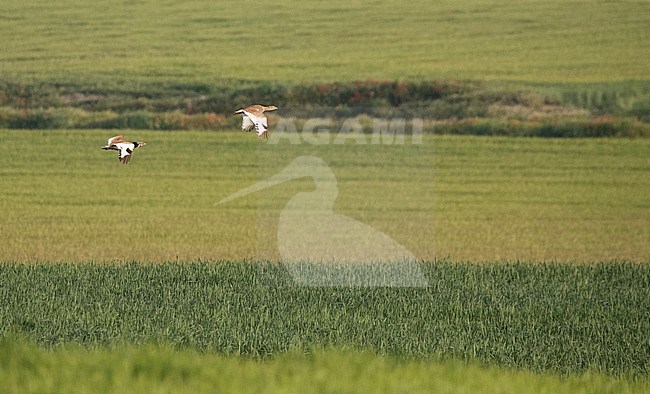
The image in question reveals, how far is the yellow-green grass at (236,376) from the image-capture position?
517cm

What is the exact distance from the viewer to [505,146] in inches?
886

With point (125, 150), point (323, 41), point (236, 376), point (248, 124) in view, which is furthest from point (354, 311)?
point (323, 41)

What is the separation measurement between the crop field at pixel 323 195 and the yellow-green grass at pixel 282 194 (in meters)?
0.08

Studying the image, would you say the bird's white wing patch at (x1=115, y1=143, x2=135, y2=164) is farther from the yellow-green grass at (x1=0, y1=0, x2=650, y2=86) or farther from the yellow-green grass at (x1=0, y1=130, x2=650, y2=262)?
the yellow-green grass at (x1=0, y1=0, x2=650, y2=86)

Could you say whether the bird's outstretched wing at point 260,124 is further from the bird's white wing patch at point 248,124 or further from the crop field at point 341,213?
the crop field at point 341,213

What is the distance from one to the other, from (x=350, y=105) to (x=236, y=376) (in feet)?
60.8

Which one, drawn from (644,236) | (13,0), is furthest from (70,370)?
(13,0)

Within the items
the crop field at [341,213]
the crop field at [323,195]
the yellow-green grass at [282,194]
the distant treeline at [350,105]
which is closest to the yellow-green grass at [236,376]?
the crop field at [323,195]

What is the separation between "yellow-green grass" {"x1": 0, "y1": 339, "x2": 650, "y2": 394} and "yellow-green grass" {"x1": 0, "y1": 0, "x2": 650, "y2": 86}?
19.7 metres

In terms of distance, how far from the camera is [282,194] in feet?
46.1

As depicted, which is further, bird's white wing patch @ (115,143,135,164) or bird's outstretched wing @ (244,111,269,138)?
bird's white wing patch @ (115,143,135,164)

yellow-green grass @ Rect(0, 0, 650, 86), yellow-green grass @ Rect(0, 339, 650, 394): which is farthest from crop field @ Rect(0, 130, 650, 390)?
yellow-green grass @ Rect(0, 0, 650, 86)

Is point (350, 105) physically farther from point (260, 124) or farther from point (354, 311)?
point (260, 124)

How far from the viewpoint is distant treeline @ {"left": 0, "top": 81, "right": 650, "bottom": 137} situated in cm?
2367
